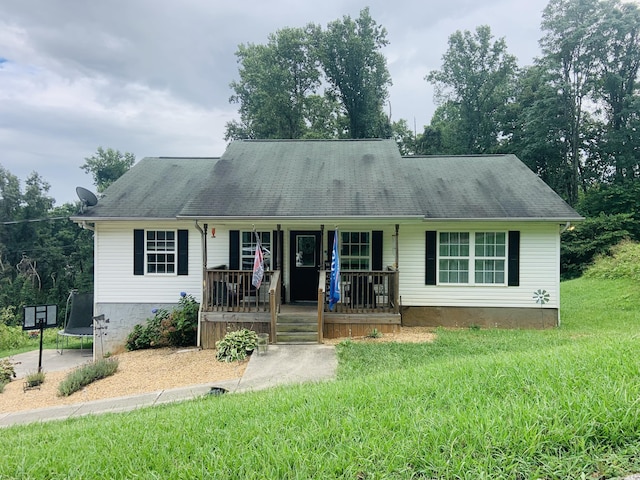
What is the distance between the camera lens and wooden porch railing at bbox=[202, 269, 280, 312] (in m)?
8.96

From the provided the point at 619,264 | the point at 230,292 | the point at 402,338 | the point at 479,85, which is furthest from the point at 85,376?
the point at 479,85

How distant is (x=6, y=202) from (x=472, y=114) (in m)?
42.6

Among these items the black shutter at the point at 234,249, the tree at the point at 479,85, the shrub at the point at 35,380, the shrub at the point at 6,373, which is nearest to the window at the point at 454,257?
the black shutter at the point at 234,249

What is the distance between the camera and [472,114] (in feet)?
93.9

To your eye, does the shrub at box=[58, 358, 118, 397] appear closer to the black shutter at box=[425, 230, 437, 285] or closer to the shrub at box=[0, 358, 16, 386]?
the shrub at box=[0, 358, 16, 386]

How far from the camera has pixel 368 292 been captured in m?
9.21

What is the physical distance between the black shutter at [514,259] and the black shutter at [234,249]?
7.83 meters

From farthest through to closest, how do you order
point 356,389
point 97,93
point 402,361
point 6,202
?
point 6,202, point 97,93, point 402,361, point 356,389

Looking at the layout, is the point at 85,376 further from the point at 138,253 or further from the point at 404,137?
the point at 404,137

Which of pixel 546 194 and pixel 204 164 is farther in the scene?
pixel 204 164

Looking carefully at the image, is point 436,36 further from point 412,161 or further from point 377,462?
point 377,462

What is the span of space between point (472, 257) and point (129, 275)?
10070mm

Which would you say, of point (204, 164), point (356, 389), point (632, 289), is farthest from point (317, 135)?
point (356, 389)

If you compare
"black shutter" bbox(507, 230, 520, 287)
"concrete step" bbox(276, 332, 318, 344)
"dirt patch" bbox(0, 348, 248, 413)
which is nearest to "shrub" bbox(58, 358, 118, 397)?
"dirt patch" bbox(0, 348, 248, 413)
